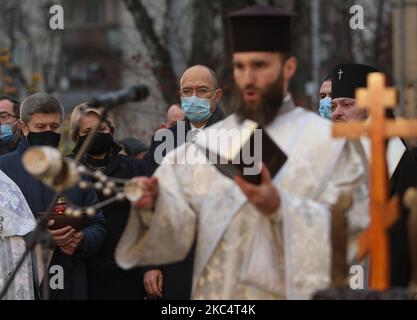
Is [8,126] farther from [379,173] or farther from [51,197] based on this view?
[379,173]

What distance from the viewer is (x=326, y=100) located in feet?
36.8

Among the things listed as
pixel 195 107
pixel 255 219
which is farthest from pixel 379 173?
pixel 195 107

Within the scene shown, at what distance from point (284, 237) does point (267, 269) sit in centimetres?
17

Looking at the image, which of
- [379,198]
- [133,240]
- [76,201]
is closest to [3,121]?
[76,201]

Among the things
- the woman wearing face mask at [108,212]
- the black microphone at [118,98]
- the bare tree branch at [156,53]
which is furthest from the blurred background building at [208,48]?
the black microphone at [118,98]

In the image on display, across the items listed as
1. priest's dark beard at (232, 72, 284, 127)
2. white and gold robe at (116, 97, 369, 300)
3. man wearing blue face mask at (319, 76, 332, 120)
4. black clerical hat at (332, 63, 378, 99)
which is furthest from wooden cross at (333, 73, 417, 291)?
man wearing blue face mask at (319, 76, 332, 120)

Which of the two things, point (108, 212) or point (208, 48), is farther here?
point (208, 48)

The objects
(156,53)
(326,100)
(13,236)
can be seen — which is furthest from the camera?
(156,53)

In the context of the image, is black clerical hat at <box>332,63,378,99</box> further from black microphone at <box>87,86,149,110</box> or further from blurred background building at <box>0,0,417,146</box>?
black microphone at <box>87,86,149,110</box>

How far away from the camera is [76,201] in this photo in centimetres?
1021

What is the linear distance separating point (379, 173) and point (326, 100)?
4.61 m

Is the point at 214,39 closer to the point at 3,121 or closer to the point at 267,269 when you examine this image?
the point at 3,121

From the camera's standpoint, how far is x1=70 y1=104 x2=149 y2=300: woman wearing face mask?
10.6m

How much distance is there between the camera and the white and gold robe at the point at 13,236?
9812 millimetres
